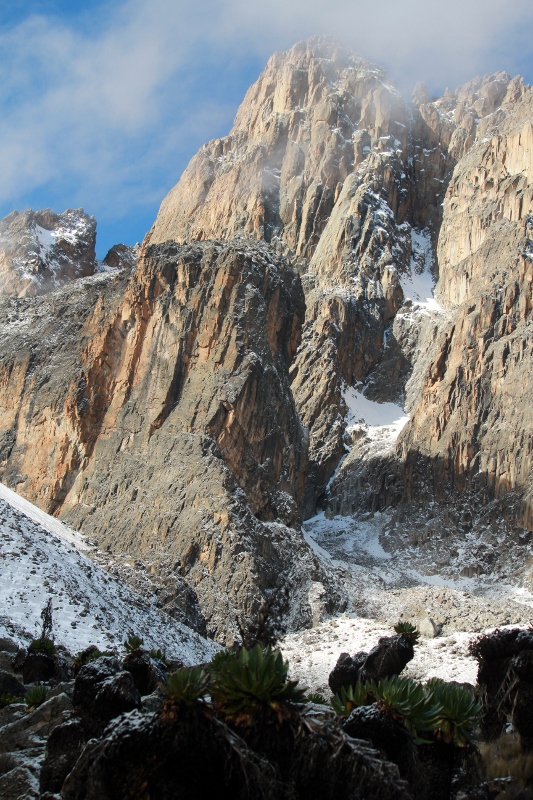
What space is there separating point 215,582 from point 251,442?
1166 cm

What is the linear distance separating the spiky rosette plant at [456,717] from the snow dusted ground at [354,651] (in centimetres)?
1653

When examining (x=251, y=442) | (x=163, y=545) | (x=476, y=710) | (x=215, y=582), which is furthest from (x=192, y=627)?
(x=476, y=710)

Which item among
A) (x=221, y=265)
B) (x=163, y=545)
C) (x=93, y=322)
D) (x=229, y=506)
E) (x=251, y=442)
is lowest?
(x=163, y=545)

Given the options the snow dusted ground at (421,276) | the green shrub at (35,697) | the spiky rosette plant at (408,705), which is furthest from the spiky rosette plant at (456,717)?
the snow dusted ground at (421,276)

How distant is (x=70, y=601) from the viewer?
26734mm

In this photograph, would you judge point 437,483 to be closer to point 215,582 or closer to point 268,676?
point 215,582

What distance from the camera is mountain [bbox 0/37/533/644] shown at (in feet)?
151

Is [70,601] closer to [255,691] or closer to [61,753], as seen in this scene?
[61,753]

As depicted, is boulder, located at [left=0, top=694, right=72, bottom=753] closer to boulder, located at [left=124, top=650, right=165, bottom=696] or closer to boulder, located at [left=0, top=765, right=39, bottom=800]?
boulder, located at [left=0, top=765, right=39, bottom=800]

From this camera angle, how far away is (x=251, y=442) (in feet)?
162

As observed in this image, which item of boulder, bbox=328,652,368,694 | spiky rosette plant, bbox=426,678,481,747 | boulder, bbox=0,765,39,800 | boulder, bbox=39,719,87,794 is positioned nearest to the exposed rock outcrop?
boulder, bbox=328,652,368,694

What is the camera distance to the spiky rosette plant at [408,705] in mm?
7266

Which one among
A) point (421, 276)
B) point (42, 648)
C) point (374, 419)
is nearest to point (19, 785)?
point (42, 648)

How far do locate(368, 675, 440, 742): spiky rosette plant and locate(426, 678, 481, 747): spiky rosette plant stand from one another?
83 mm
